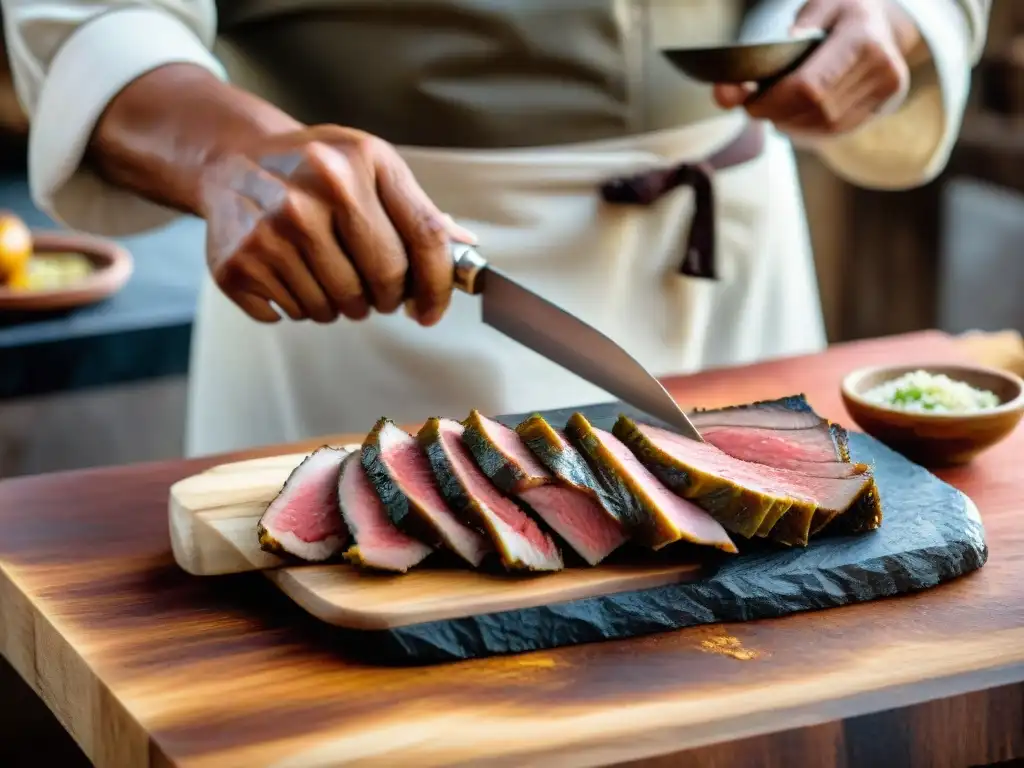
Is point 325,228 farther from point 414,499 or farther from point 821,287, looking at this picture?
point 821,287

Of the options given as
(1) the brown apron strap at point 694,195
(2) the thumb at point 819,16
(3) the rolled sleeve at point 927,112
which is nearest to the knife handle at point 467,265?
(1) the brown apron strap at point 694,195

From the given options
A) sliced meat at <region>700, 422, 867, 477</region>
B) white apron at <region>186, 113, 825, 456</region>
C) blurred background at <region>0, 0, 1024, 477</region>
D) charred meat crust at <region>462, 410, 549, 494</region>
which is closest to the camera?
charred meat crust at <region>462, 410, 549, 494</region>

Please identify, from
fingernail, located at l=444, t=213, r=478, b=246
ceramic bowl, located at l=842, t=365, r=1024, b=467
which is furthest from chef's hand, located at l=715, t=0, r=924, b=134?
fingernail, located at l=444, t=213, r=478, b=246

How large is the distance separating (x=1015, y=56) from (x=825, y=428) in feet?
10.3

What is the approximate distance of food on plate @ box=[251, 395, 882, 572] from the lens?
135 cm

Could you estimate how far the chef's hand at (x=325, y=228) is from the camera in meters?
1.50

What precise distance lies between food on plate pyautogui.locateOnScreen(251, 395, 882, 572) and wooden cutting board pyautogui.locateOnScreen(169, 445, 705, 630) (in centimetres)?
2

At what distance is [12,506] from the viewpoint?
1.63 m

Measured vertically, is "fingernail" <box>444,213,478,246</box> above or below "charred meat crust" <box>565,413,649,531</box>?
above

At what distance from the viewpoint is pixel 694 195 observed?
80.0 inches

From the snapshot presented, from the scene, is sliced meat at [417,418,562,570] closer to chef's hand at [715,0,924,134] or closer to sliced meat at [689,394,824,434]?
sliced meat at [689,394,824,434]

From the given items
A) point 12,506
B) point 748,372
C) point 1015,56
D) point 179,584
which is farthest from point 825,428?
point 1015,56

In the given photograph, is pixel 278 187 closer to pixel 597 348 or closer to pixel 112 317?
pixel 597 348

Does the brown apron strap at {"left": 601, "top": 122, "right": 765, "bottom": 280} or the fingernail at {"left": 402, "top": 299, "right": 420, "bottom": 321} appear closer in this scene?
the fingernail at {"left": 402, "top": 299, "right": 420, "bottom": 321}
